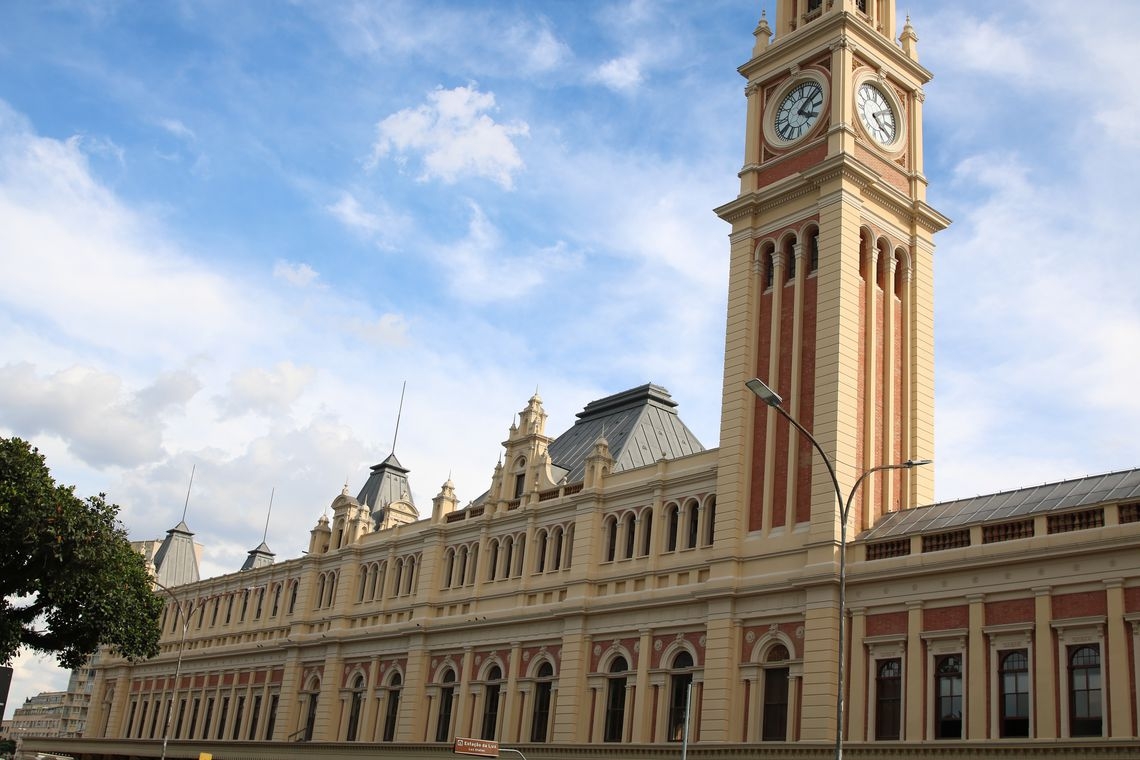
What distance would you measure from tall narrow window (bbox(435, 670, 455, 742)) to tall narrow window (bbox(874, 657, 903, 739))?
2252 cm

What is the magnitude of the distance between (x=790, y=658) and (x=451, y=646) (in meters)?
20.0

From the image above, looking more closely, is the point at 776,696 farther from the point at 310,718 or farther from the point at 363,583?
the point at 310,718

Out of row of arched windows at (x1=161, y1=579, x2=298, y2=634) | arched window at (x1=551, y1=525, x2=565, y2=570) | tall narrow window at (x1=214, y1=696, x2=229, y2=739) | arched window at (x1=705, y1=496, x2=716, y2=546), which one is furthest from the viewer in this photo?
row of arched windows at (x1=161, y1=579, x2=298, y2=634)

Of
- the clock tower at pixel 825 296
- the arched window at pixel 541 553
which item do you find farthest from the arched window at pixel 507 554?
the clock tower at pixel 825 296

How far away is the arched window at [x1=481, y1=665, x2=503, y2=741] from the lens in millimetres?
50344

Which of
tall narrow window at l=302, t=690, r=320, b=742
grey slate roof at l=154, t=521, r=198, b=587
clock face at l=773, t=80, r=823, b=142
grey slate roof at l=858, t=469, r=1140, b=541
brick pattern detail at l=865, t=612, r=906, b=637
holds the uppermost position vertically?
clock face at l=773, t=80, r=823, b=142

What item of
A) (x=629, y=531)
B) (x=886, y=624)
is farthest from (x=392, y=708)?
(x=886, y=624)

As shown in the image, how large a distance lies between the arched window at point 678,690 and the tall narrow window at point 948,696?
32.1 ft

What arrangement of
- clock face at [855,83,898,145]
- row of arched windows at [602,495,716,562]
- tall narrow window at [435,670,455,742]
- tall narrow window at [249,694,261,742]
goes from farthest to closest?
tall narrow window at [249,694,261,742] → tall narrow window at [435,670,455,742] → clock face at [855,83,898,145] → row of arched windows at [602,495,716,562]

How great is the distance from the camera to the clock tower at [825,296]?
40.5 m

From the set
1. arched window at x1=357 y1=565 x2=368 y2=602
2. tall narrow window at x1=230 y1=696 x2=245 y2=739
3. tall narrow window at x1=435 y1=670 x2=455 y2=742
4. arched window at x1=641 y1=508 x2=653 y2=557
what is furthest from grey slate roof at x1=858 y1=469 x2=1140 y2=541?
tall narrow window at x1=230 y1=696 x2=245 y2=739

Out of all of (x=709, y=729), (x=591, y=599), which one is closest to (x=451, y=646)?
(x=591, y=599)

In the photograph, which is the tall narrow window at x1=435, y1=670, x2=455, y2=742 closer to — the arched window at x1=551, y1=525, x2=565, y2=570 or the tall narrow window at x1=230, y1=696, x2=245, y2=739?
the arched window at x1=551, y1=525, x2=565, y2=570

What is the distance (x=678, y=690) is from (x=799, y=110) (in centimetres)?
2252
